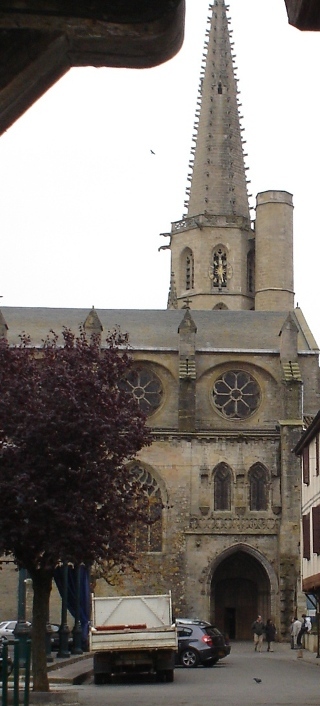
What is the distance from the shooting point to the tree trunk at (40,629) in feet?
53.7

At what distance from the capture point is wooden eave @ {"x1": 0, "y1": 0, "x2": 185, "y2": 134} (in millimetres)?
2652

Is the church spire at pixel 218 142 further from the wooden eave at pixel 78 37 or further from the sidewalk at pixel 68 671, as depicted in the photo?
the wooden eave at pixel 78 37

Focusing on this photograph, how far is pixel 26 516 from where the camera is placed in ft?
55.9

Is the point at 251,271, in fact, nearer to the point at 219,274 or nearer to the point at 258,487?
the point at 219,274

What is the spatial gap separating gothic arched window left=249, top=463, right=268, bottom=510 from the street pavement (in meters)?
20.3

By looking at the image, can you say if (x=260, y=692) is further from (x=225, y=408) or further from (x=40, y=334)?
(x=40, y=334)

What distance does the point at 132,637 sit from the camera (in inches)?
863

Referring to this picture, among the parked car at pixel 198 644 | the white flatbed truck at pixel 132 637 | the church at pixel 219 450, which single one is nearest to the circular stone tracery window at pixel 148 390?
the church at pixel 219 450

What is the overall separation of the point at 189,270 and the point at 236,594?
2547cm

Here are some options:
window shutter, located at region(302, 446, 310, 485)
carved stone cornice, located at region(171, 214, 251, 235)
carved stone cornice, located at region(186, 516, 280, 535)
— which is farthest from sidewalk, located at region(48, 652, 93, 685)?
carved stone cornice, located at region(171, 214, 251, 235)

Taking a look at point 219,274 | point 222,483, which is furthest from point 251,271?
point 222,483

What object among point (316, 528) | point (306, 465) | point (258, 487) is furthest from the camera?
point (258, 487)

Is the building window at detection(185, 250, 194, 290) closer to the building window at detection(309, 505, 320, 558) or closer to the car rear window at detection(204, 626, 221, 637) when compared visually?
the building window at detection(309, 505, 320, 558)

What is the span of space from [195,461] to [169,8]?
47.3 meters
